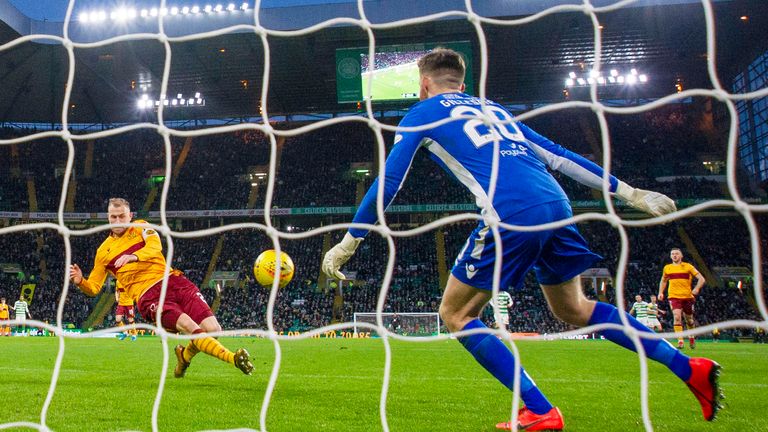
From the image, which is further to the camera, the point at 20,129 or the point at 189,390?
the point at 20,129

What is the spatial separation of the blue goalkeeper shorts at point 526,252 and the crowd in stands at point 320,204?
62.1ft

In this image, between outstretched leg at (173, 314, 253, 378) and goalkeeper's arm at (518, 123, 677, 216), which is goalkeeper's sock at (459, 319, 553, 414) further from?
outstretched leg at (173, 314, 253, 378)

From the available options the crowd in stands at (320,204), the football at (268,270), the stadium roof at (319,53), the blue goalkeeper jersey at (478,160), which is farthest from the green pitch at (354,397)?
the crowd in stands at (320,204)

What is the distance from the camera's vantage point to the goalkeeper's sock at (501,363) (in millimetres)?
3068

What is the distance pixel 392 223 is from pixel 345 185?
9.67ft

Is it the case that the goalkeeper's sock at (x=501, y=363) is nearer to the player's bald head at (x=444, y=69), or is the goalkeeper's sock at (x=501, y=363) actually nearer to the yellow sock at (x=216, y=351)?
the player's bald head at (x=444, y=69)

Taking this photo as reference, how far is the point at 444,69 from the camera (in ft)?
11.0

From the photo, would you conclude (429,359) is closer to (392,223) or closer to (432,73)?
(432,73)

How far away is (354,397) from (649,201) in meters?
2.81

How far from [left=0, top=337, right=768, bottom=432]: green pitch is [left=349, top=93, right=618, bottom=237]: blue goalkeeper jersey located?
4.25ft

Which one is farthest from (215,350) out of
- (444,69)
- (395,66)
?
(395,66)

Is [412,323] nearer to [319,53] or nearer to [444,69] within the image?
[319,53]

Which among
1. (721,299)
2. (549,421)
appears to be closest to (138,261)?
(549,421)

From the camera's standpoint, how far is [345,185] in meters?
29.4
